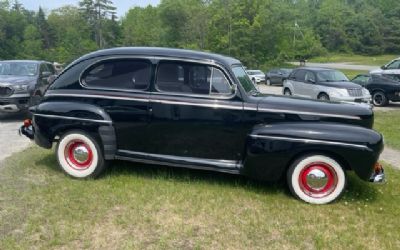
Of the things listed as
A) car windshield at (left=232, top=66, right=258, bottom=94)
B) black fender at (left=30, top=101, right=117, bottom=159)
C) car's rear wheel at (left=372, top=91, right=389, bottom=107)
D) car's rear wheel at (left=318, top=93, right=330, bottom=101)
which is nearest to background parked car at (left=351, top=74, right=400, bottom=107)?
car's rear wheel at (left=372, top=91, right=389, bottom=107)

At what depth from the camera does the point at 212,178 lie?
608cm

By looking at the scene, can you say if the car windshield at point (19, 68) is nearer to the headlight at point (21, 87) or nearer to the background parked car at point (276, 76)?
the headlight at point (21, 87)

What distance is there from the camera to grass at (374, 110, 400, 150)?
9.44m

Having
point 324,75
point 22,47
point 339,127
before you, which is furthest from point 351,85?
point 22,47

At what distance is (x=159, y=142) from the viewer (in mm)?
5602

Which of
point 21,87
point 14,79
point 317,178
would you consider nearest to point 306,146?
point 317,178

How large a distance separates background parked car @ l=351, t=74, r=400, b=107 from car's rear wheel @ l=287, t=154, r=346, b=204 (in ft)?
42.0

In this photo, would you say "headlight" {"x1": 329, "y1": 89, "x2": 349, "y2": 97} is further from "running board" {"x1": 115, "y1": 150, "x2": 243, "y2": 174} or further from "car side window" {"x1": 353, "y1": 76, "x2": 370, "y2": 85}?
"running board" {"x1": 115, "y1": 150, "x2": 243, "y2": 174}

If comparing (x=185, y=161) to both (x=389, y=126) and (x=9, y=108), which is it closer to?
(x=9, y=108)

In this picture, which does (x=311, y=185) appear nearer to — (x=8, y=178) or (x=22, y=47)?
(x=8, y=178)

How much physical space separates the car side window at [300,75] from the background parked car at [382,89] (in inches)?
120

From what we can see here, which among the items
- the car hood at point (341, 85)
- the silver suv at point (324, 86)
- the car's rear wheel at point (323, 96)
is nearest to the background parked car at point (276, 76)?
the silver suv at point (324, 86)

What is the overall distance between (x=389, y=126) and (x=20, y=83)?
1057cm

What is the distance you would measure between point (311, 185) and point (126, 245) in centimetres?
254
